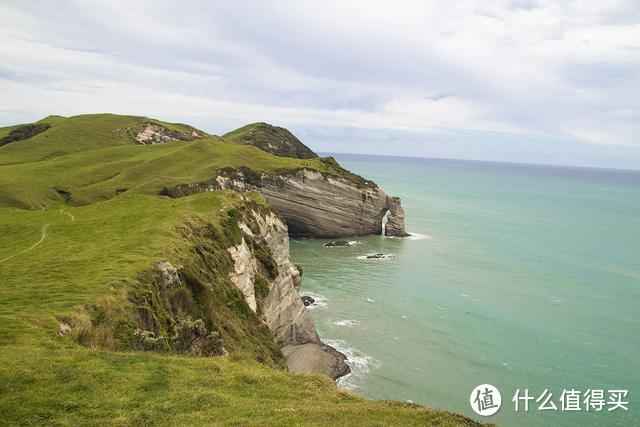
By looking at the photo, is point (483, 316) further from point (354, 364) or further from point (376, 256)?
point (376, 256)

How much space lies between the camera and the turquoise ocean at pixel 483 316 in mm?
40134

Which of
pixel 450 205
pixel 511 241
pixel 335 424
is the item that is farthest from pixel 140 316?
pixel 450 205

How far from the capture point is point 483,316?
5644 centimetres

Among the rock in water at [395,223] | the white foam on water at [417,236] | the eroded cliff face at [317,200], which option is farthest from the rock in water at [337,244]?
the white foam on water at [417,236]

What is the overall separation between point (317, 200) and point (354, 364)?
57.4 meters

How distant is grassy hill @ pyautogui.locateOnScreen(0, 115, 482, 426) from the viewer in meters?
14.3

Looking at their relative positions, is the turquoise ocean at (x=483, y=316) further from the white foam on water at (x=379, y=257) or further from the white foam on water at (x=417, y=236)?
the white foam on water at (x=379, y=257)

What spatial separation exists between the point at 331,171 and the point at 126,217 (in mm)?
64164

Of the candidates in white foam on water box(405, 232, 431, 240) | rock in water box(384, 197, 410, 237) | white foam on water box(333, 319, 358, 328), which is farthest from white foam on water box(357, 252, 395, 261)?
white foam on water box(333, 319, 358, 328)

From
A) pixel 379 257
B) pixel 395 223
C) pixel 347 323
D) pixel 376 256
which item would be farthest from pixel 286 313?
pixel 395 223

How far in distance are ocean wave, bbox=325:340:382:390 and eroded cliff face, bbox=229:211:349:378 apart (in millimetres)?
732

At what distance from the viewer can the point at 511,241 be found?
4183 inches

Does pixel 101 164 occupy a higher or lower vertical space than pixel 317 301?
higher

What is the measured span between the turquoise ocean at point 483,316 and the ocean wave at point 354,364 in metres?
0.19
